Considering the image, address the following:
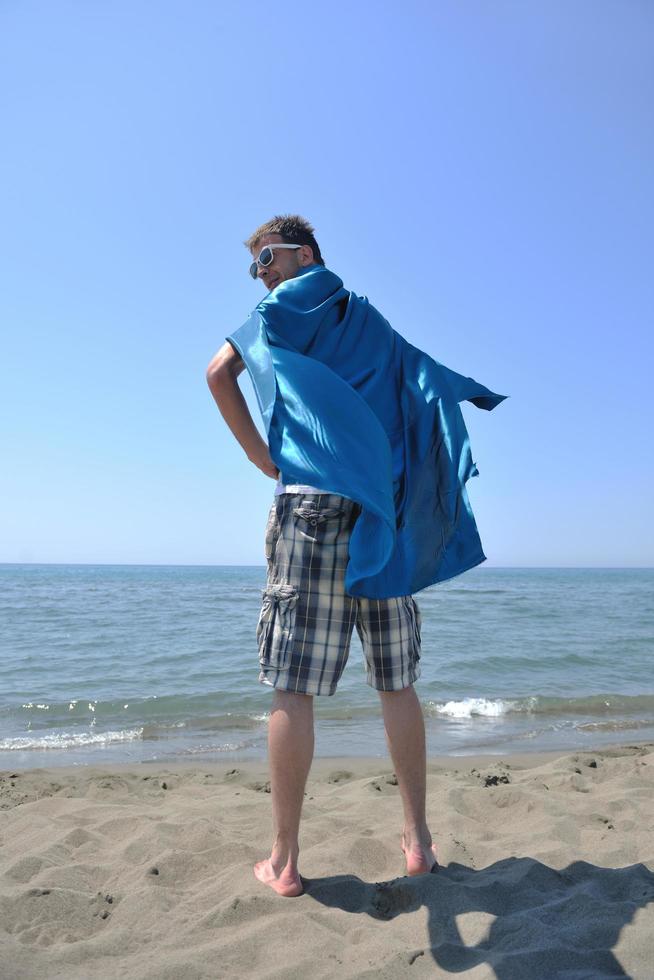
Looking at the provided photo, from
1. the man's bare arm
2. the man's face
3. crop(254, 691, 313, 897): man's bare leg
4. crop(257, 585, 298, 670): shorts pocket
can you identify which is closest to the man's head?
the man's face

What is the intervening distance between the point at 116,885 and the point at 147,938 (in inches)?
16.6

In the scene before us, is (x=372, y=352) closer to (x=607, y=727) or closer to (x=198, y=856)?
(x=198, y=856)

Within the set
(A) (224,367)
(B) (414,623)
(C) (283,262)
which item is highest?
(C) (283,262)

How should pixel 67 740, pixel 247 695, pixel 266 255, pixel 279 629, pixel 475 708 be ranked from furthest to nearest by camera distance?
pixel 247 695, pixel 475 708, pixel 67 740, pixel 266 255, pixel 279 629

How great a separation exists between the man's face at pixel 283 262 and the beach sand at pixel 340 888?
78.0 inches

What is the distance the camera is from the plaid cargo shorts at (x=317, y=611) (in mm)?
2080

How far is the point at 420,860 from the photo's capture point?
7.38 feet

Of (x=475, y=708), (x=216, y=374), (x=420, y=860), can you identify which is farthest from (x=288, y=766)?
(x=475, y=708)

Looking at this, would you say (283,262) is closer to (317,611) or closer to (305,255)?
(305,255)

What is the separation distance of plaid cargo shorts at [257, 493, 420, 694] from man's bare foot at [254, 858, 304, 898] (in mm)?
575

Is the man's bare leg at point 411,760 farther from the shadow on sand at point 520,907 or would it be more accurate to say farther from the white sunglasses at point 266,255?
the white sunglasses at point 266,255

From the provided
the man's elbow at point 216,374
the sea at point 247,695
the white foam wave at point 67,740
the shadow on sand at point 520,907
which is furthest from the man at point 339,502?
the white foam wave at point 67,740

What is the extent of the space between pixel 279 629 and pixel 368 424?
679 millimetres

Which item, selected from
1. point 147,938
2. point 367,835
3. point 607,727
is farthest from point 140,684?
point 147,938
